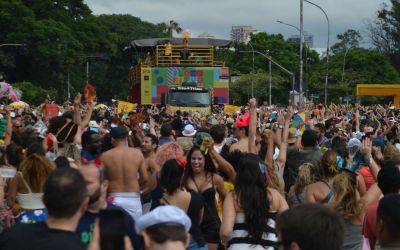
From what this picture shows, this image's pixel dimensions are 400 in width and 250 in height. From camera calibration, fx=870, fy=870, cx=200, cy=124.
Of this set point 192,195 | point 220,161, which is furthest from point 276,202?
point 220,161

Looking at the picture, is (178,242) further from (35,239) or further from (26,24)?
(26,24)

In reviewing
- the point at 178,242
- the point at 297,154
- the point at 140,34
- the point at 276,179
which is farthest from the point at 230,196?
the point at 140,34

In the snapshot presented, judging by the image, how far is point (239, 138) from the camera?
37.5ft

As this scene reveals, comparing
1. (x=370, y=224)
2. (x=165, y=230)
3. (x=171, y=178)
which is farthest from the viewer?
(x=171, y=178)

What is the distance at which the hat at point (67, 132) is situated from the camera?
408 inches

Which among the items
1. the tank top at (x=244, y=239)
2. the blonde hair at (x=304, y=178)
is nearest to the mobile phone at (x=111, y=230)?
the tank top at (x=244, y=239)

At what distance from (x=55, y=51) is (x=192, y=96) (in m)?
28.1

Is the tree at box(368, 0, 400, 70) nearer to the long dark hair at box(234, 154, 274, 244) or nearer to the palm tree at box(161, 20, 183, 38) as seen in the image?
the palm tree at box(161, 20, 183, 38)

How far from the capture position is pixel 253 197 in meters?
6.73

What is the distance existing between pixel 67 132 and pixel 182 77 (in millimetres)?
28081

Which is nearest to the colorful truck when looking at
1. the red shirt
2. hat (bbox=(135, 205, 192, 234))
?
the red shirt

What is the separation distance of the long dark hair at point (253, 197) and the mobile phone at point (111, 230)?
197 centimetres

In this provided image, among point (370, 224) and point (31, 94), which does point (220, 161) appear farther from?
point (31, 94)

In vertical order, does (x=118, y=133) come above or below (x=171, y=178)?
above
